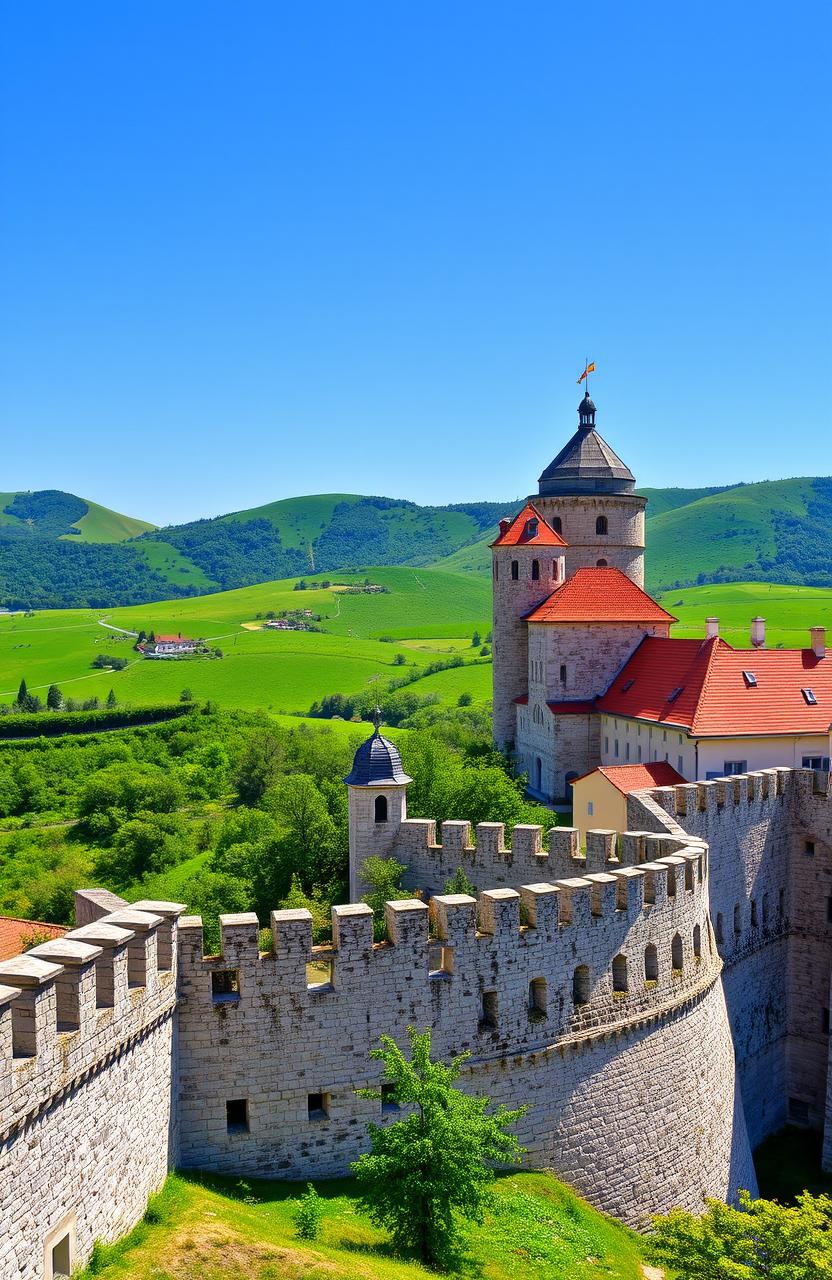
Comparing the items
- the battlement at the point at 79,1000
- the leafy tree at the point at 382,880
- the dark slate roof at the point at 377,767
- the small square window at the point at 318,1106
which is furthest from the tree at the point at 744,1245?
the dark slate roof at the point at 377,767

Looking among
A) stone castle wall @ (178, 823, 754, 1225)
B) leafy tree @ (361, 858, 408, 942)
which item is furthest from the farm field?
stone castle wall @ (178, 823, 754, 1225)

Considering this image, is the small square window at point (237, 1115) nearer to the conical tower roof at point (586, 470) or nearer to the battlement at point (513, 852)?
the battlement at point (513, 852)

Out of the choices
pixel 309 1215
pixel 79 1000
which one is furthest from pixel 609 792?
pixel 79 1000

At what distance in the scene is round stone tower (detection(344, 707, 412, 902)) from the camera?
93.1 ft

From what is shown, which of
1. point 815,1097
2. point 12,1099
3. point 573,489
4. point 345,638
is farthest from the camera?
point 345,638

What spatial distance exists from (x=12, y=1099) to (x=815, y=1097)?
97.9ft

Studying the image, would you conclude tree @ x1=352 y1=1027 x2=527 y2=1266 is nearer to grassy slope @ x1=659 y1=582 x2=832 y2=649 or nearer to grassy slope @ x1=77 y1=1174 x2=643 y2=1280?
grassy slope @ x1=77 y1=1174 x2=643 y2=1280

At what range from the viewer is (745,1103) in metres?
30.0

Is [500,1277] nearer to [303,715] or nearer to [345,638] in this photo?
[303,715]

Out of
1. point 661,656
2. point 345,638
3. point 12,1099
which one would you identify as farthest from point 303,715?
point 12,1099

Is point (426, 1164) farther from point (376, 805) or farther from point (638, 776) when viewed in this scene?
point (638, 776)

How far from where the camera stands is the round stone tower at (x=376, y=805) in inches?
1117

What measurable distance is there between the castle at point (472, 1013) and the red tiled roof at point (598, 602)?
20.6m

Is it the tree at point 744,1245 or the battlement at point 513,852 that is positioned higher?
the battlement at point 513,852
